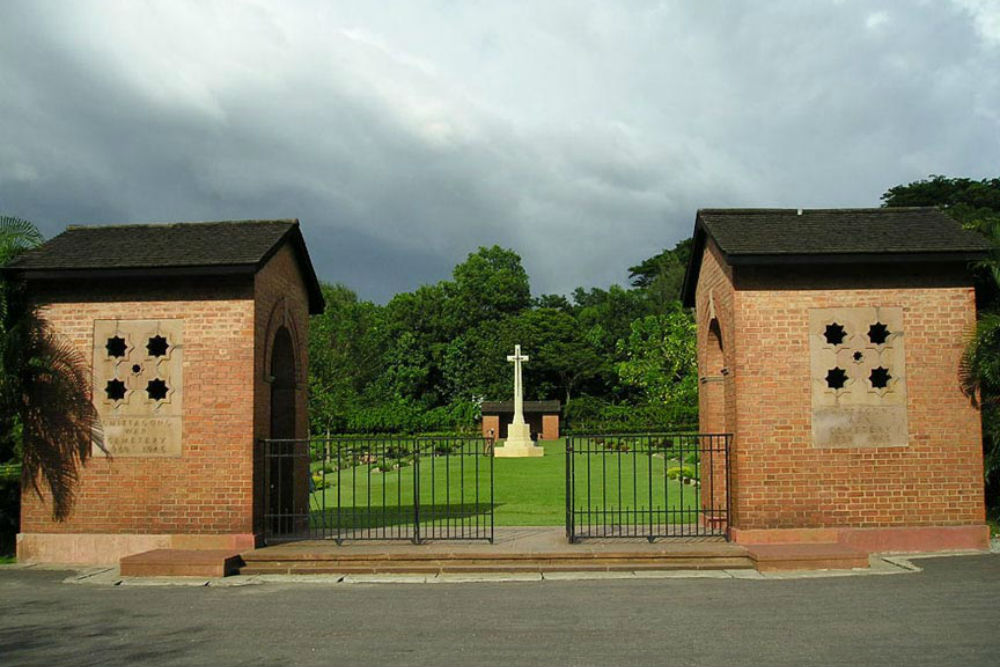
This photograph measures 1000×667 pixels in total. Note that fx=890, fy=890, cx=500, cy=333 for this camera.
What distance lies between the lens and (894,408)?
11.9 metres

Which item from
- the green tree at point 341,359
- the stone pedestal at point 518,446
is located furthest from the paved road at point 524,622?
the green tree at point 341,359

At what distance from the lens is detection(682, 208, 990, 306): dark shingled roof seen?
11.8 m

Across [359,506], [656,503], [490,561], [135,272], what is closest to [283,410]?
[135,272]

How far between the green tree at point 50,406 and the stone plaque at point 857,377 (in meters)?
9.90

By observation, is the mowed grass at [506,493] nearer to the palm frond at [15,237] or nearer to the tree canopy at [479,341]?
the palm frond at [15,237]

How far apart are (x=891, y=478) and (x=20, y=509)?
12.1 meters

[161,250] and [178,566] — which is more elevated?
[161,250]

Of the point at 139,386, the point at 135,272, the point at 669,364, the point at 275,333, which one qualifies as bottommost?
the point at 139,386

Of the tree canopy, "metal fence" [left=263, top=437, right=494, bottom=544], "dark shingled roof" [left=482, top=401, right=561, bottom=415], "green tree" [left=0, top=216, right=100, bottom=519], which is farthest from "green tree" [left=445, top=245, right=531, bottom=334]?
"green tree" [left=0, top=216, right=100, bottom=519]

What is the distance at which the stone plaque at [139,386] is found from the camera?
12.1m

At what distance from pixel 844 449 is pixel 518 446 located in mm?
27110

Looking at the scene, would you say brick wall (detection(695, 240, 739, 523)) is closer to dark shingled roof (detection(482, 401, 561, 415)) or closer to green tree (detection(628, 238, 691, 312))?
dark shingled roof (detection(482, 401, 561, 415))

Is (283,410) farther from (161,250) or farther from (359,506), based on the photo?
(359,506)

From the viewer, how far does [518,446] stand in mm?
38531
